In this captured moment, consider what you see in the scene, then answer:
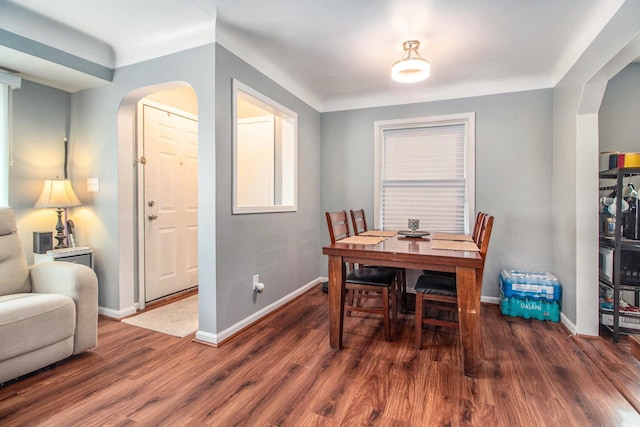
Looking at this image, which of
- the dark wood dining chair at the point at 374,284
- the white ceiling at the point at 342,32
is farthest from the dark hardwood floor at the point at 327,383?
the white ceiling at the point at 342,32

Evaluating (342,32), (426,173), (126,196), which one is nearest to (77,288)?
(126,196)

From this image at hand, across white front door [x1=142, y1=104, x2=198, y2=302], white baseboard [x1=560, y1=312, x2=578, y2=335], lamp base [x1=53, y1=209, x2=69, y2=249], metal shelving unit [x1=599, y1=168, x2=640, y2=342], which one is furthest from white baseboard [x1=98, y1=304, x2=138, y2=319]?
metal shelving unit [x1=599, y1=168, x2=640, y2=342]

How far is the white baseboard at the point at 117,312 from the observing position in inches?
111

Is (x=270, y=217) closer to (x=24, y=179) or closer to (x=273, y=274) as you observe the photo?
(x=273, y=274)

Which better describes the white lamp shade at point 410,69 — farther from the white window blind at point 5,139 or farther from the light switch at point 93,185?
the white window blind at point 5,139

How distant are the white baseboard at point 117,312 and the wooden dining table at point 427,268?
6.23 ft

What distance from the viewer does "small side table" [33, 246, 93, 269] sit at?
2.62 metres

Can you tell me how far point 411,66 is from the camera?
2.36 metres

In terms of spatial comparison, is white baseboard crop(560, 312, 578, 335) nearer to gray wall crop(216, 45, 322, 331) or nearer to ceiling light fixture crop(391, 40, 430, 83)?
ceiling light fixture crop(391, 40, 430, 83)

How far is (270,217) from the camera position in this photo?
3.02 metres

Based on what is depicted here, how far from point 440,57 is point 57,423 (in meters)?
3.55

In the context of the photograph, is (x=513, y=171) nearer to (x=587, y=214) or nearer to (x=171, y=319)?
(x=587, y=214)

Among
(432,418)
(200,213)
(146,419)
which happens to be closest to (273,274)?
(200,213)

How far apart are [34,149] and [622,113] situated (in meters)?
5.22
